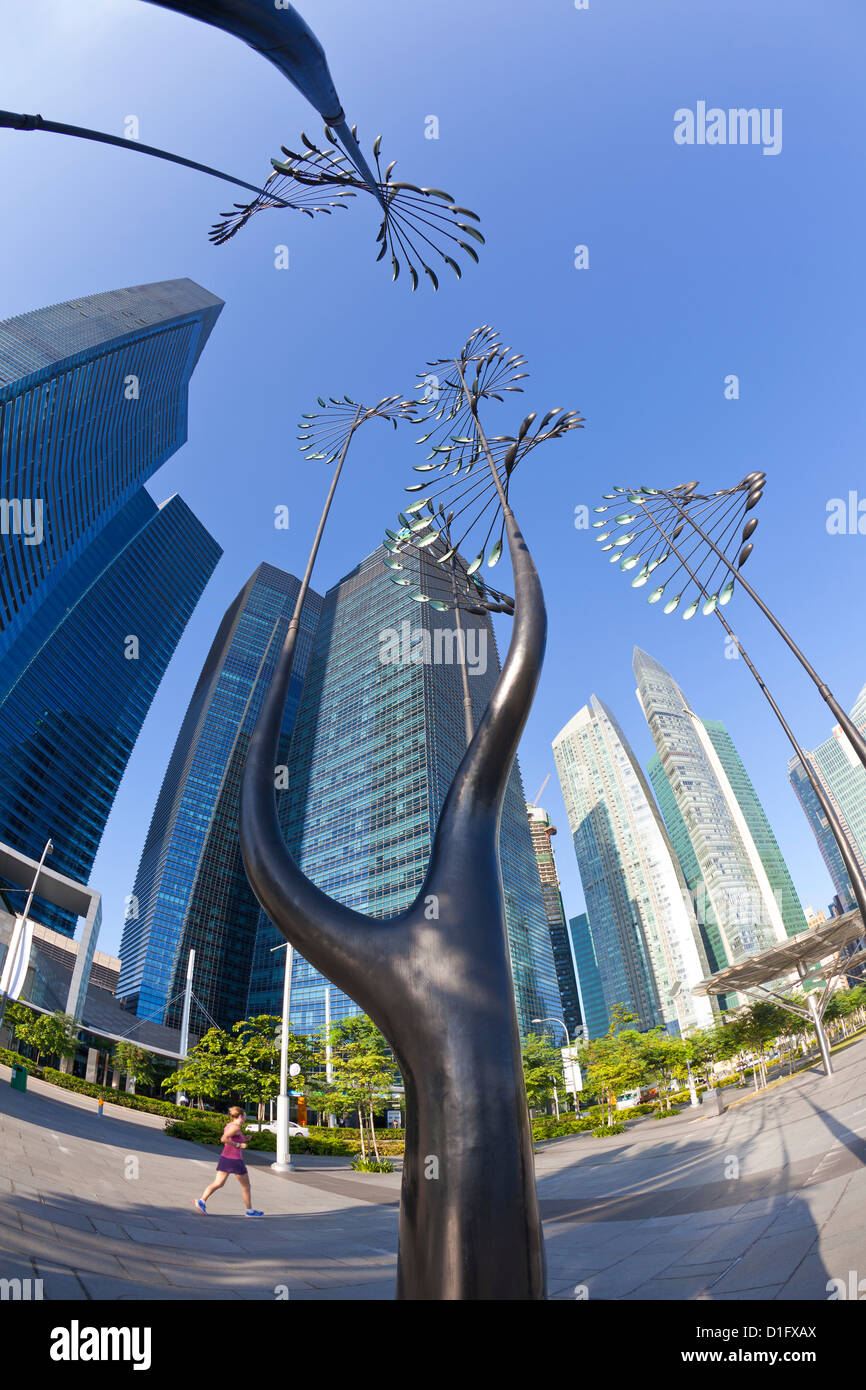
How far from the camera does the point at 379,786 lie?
89.2 metres

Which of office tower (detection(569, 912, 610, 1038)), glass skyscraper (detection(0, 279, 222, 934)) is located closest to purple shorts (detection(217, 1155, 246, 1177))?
glass skyscraper (detection(0, 279, 222, 934))

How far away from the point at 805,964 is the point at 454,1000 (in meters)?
34.2

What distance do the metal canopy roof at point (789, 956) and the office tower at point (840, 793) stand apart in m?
114

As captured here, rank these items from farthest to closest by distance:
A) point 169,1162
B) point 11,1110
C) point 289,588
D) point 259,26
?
point 289,588
point 11,1110
point 169,1162
point 259,26

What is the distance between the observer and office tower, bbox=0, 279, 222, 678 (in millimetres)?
59031

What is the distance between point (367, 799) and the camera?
89625 mm

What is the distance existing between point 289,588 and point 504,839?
7407 cm

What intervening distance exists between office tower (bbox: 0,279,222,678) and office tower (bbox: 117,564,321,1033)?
28.2m

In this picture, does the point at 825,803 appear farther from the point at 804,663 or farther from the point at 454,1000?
the point at 454,1000

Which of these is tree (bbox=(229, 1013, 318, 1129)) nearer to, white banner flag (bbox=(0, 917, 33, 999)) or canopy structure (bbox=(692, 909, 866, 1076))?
white banner flag (bbox=(0, 917, 33, 999))

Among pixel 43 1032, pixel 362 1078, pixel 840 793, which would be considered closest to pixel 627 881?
pixel 840 793

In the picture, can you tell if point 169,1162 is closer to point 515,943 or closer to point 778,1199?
point 778,1199

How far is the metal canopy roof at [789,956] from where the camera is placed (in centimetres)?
2727

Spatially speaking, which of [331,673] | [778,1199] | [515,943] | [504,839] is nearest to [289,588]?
[331,673]
